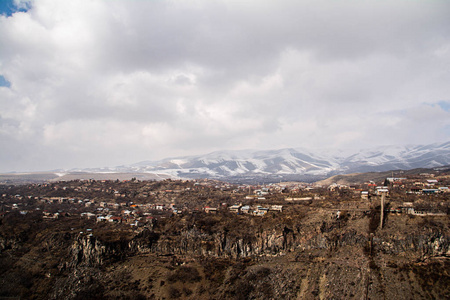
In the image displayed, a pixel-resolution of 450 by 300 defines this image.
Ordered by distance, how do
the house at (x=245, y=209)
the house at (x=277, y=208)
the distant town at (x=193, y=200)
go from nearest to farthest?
the distant town at (x=193, y=200) → the house at (x=277, y=208) → the house at (x=245, y=209)

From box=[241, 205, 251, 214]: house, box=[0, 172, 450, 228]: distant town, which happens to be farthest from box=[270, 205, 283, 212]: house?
box=[241, 205, 251, 214]: house

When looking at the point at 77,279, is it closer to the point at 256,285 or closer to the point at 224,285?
the point at 224,285

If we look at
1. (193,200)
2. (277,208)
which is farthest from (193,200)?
(277,208)

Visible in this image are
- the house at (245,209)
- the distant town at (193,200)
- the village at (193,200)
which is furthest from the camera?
the house at (245,209)

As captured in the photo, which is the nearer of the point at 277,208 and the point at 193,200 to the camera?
the point at 277,208

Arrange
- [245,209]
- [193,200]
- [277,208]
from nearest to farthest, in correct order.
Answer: [277,208] → [245,209] → [193,200]

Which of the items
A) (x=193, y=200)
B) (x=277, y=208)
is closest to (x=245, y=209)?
(x=277, y=208)

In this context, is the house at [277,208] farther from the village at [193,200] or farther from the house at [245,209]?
the house at [245,209]

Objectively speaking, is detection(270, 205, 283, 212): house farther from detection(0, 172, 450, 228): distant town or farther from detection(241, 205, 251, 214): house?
detection(241, 205, 251, 214): house

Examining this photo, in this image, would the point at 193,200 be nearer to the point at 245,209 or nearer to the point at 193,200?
the point at 193,200

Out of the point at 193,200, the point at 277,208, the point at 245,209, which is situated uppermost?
the point at 277,208

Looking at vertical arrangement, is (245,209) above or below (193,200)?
above

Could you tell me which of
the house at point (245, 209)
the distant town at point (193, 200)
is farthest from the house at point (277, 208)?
the house at point (245, 209)

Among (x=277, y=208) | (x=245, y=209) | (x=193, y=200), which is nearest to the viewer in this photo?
(x=277, y=208)
